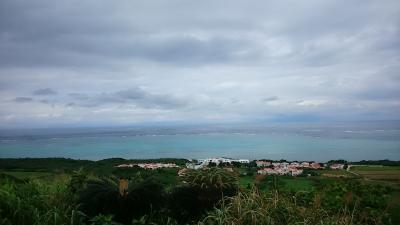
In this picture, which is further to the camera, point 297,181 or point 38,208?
point 297,181

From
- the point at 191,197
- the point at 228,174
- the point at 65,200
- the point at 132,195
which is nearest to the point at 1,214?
the point at 65,200

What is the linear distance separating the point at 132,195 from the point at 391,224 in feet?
13.6

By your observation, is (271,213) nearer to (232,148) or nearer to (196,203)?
(196,203)

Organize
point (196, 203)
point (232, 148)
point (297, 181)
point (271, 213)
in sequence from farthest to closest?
point (232, 148), point (297, 181), point (196, 203), point (271, 213)

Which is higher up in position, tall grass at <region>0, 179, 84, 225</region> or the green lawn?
the green lawn

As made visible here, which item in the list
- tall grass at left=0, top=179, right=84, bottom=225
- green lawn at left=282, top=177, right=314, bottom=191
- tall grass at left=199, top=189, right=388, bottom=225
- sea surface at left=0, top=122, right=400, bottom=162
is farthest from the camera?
sea surface at left=0, top=122, right=400, bottom=162

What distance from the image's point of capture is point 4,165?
1459 cm

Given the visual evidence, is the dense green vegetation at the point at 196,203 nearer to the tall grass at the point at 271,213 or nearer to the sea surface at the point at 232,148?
the tall grass at the point at 271,213

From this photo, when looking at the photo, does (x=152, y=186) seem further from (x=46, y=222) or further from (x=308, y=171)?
(x=308, y=171)

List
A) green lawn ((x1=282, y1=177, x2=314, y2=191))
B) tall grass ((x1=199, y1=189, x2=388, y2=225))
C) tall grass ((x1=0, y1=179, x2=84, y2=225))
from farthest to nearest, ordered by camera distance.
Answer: green lawn ((x1=282, y1=177, x2=314, y2=191)) < tall grass ((x1=0, y1=179, x2=84, y2=225)) < tall grass ((x1=199, y1=189, x2=388, y2=225))

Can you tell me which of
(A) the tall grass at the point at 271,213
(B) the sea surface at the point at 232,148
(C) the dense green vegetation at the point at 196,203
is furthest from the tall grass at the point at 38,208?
(B) the sea surface at the point at 232,148

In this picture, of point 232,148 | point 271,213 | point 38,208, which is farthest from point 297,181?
point 232,148

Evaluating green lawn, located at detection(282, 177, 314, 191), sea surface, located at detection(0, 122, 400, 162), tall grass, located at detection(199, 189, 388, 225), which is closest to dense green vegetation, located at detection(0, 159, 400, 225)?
tall grass, located at detection(199, 189, 388, 225)

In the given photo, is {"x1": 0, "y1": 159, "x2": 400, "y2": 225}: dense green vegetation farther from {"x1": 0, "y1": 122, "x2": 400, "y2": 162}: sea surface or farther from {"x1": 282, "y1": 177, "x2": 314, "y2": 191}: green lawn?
{"x1": 0, "y1": 122, "x2": 400, "y2": 162}: sea surface
